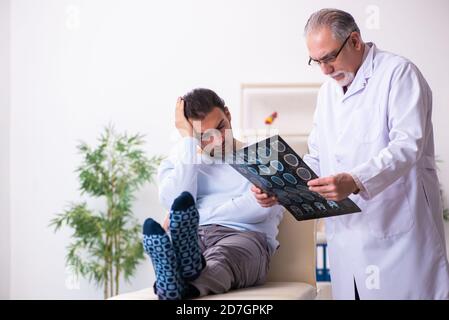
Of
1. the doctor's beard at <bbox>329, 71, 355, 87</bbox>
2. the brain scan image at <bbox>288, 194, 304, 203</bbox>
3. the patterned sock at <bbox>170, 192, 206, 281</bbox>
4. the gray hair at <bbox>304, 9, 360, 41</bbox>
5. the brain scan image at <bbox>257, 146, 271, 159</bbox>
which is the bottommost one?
the patterned sock at <bbox>170, 192, 206, 281</bbox>

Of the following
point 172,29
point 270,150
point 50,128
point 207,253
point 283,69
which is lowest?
point 207,253

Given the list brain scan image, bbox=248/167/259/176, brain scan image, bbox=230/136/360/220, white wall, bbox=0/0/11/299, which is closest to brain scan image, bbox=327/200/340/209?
brain scan image, bbox=230/136/360/220

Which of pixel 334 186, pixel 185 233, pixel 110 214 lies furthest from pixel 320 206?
pixel 110 214

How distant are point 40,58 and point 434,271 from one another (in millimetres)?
3712

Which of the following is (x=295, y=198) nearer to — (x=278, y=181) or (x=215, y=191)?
(x=278, y=181)

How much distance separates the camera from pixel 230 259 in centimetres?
179

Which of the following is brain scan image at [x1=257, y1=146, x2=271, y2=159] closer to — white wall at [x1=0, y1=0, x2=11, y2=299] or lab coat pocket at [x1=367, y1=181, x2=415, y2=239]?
lab coat pocket at [x1=367, y1=181, x2=415, y2=239]

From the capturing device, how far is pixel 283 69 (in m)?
4.56

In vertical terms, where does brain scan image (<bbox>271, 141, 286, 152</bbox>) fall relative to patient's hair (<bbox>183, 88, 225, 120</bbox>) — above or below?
below

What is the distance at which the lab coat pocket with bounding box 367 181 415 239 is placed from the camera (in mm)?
1782

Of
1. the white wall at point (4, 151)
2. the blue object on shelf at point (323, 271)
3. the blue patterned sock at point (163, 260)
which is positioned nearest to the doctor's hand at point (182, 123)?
the blue patterned sock at point (163, 260)

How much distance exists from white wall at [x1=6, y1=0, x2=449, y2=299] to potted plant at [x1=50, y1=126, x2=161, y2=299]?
8.8 inches

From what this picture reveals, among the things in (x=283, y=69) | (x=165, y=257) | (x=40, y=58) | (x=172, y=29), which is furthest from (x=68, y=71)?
(x=165, y=257)
